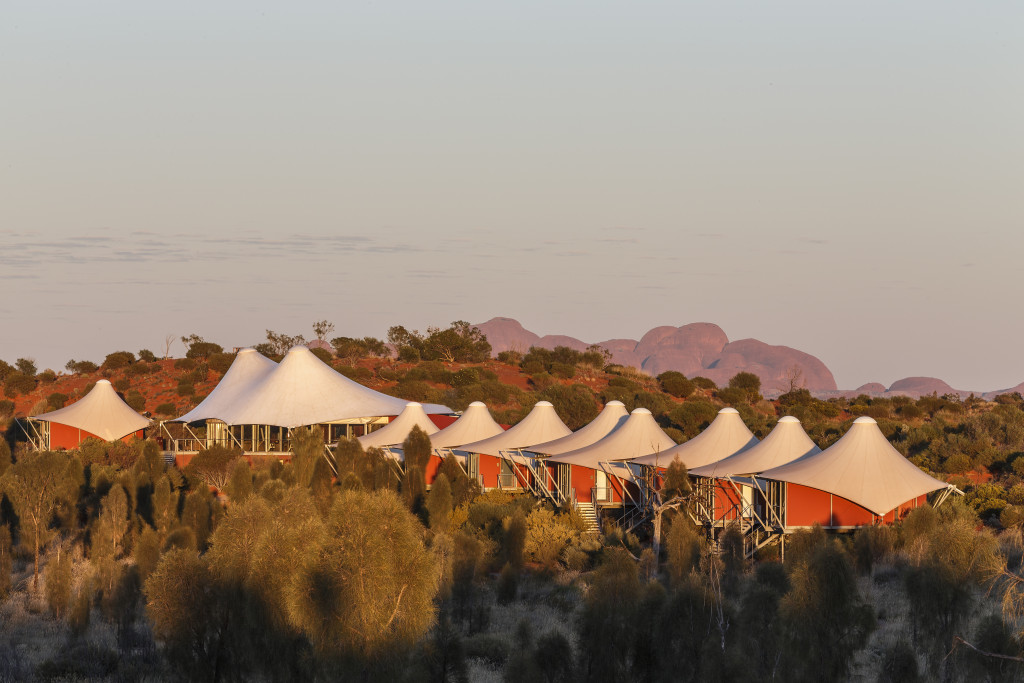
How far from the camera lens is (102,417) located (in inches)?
1718

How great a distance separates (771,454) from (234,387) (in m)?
24.4

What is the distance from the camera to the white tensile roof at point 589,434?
3247 cm

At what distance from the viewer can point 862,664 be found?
653 inches

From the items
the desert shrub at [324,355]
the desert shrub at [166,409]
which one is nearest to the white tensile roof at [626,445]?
the desert shrub at [166,409]

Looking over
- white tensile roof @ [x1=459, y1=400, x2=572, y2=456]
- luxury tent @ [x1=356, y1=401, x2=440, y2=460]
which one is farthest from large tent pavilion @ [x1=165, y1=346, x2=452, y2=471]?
white tensile roof @ [x1=459, y1=400, x2=572, y2=456]

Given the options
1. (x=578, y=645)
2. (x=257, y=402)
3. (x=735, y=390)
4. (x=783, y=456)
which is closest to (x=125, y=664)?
(x=578, y=645)

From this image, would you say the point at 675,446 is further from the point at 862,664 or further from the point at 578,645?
the point at 578,645

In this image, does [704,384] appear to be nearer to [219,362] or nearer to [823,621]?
[219,362]

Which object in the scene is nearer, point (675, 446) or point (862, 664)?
point (862, 664)

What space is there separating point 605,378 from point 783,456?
39.3 metres

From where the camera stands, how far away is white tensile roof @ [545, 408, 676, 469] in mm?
30505

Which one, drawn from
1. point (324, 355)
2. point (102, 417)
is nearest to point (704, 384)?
point (324, 355)

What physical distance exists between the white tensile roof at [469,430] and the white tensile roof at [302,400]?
5.25 meters

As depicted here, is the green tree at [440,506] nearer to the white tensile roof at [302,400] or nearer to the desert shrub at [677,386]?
the white tensile roof at [302,400]
